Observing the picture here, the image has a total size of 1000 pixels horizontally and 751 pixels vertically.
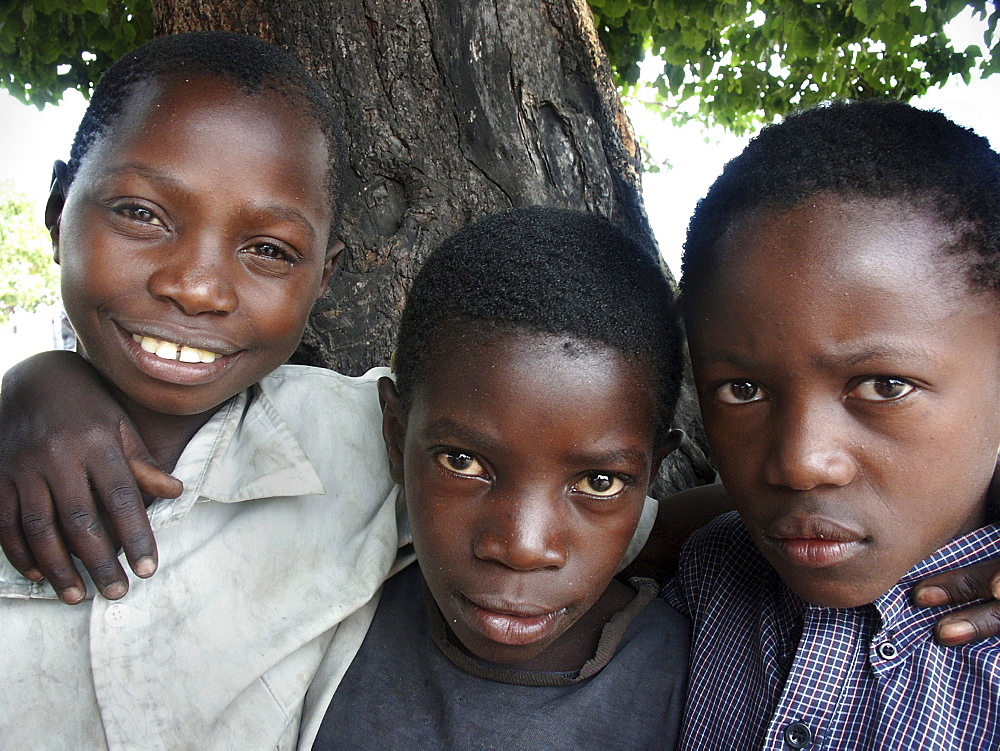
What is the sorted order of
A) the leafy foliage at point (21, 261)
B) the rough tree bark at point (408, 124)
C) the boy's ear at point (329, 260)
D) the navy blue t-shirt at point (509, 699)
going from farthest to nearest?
the leafy foliage at point (21, 261) < the rough tree bark at point (408, 124) < the boy's ear at point (329, 260) < the navy blue t-shirt at point (509, 699)

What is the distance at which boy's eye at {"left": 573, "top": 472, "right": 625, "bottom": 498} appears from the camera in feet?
4.90

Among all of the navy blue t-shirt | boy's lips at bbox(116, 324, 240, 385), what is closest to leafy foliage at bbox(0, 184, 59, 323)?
boy's lips at bbox(116, 324, 240, 385)

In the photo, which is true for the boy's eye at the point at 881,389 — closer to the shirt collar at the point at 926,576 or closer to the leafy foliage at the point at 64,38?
the shirt collar at the point at 926,576

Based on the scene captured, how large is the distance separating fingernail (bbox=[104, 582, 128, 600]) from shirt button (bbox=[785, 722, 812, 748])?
127cm

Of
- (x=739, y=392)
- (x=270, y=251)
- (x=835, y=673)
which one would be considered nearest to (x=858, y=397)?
(x=739, y=392)

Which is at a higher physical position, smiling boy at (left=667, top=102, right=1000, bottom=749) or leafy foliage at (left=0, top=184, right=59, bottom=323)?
smiling boy at (left=667, top=102, right=1000, bottom=749)

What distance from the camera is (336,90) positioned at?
7.60 ft

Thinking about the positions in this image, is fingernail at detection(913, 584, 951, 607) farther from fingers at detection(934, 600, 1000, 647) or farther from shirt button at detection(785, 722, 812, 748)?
shirt button at detection(785, 722, 812, 748)

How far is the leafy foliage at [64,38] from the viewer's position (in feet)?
11.5

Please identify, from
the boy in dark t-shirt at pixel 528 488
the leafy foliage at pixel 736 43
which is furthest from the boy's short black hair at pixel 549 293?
the leafy foliage at pixel 736 43

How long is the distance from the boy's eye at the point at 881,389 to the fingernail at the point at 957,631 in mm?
415

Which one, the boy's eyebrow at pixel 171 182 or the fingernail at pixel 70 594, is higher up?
the boy's eyebrow at pixel 171 182

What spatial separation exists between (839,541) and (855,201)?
572 mm

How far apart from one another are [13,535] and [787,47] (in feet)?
14.0
